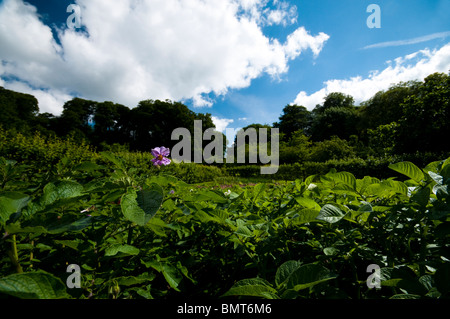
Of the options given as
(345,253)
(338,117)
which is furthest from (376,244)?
(338,117)

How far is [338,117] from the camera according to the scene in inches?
1542

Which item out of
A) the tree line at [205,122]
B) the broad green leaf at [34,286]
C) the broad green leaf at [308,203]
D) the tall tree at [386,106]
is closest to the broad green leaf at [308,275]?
the broad green leaf at [308,203]

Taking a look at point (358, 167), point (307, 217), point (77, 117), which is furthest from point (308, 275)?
point (77, 117)

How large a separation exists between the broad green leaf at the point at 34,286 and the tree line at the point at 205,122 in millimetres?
21048

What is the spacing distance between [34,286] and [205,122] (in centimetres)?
4026

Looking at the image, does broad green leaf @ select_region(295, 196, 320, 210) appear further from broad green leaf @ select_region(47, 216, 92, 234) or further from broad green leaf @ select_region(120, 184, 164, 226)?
broad green leaf @ select_region(47, 216, 92, 234)

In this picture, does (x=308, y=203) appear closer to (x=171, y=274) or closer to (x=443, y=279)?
(x=443, y=279)

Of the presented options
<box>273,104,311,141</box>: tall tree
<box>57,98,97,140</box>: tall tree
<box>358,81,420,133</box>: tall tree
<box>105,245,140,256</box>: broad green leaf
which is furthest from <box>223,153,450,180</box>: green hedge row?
<box>57,98,97,140</box>: tall tree

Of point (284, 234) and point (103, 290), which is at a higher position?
point (284, 234)

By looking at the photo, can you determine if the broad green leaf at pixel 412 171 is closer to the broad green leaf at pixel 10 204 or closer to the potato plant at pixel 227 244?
the potato plant at pixel 227 244

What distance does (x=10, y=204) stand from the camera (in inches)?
21.8

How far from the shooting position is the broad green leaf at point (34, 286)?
0.39 meters

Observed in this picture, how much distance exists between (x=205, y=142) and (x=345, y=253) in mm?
39446
